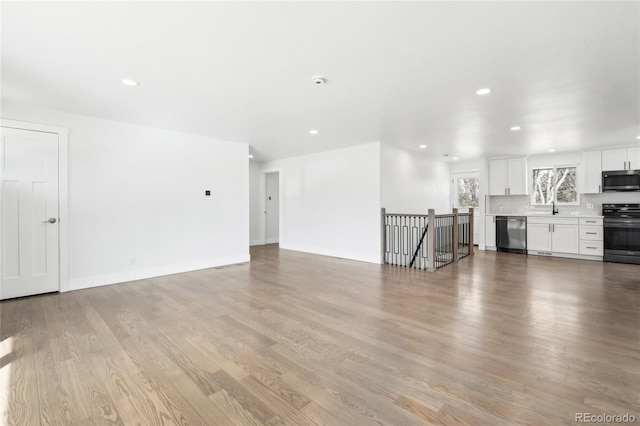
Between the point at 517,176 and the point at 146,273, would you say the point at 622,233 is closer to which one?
the point at 517,176

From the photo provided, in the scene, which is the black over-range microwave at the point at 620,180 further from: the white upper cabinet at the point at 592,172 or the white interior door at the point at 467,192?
the white interior door at the point at 467,192

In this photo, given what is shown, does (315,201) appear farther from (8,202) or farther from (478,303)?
(8,202)

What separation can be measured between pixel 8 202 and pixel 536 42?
5.76m

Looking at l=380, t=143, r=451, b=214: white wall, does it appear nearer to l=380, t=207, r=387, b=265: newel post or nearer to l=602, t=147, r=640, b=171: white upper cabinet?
l=380, t=207, r=387, b=265: newel post

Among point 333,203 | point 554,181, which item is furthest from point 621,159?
point 333,203

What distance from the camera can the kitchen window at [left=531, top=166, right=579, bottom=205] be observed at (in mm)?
6711

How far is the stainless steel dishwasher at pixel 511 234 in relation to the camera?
6.85 meters

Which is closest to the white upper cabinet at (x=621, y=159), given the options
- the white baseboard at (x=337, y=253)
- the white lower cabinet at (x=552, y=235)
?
the white lower cabinet at (x=552, y=235)

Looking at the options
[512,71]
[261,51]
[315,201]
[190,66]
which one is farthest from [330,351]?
[315,201]

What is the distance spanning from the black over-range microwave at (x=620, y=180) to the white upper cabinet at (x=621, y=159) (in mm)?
107

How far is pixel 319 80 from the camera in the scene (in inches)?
114

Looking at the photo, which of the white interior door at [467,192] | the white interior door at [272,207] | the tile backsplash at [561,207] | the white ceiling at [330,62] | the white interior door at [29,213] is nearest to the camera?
the white ceiling at [330,62]

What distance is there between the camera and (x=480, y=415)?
1558 mm

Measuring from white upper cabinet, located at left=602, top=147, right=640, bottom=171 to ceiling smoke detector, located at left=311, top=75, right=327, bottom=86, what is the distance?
679 centimetres
